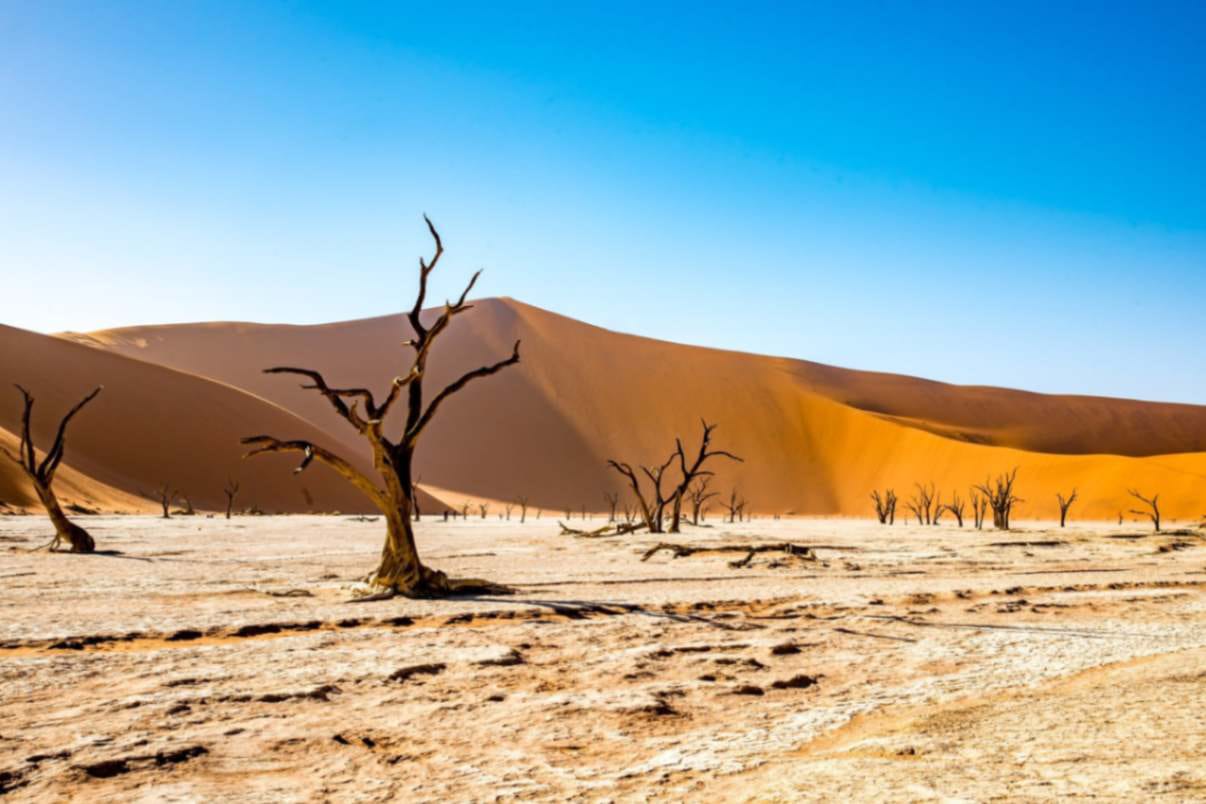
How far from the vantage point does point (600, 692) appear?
516cm

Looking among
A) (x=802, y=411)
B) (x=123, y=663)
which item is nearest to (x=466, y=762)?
(x=123, y=663)

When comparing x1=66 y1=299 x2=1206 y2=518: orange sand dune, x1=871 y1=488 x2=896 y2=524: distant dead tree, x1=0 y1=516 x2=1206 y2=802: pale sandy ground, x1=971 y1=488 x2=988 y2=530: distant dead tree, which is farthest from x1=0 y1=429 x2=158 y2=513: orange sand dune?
x1=971 y1=488 x2=988 y2=530: distant dead tree

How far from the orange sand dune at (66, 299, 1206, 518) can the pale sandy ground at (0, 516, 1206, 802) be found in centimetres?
6020

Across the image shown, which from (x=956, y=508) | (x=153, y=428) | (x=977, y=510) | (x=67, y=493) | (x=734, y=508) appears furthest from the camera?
(x=734, y=508)

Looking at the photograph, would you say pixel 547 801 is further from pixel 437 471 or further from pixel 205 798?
pixel 437 471

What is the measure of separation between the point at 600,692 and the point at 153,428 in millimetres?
54213

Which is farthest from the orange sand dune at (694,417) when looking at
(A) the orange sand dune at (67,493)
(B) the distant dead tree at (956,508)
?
(A) the orange sand dune at (67,493)

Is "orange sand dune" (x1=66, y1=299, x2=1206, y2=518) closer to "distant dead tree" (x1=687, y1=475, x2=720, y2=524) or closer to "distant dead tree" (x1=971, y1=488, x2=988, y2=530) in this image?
"distant dead tree" (x1=971, y1=488, x2=988, y2=530)

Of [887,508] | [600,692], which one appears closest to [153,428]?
[887,508]

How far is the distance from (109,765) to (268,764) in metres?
0.57

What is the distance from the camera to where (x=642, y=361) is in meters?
95.8

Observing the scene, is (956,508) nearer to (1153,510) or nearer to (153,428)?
(1153,510)

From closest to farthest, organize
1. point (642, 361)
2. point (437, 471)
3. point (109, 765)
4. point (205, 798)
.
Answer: point (205, 798) < point (109, 765) < point (437, 471) < point (642, 361)

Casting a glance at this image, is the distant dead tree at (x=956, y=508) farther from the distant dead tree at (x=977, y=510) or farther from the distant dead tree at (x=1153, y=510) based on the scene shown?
the distant dead tree at (x=1153, y=510)
